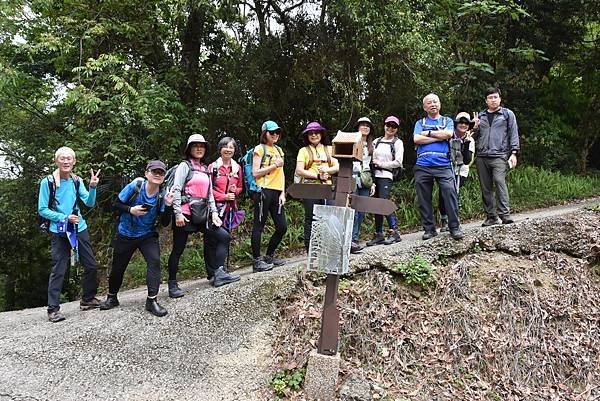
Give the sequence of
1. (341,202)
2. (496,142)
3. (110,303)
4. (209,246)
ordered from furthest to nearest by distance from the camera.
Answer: (496,142)
(209,246)
(110,303)
(341,202)

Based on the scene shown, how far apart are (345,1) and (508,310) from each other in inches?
222

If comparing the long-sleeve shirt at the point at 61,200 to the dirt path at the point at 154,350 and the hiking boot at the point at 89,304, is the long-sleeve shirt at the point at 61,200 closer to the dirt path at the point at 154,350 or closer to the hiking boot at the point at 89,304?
the hiking boot at the point at 89,304

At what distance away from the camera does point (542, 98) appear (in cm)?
1282

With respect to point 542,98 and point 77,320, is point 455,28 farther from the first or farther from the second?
point 77,320

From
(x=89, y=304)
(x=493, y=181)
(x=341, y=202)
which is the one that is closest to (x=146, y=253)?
(x=89, y=304)

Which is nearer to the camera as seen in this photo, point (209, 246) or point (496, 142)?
point (209, 246)

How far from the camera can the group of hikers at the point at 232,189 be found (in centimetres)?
483

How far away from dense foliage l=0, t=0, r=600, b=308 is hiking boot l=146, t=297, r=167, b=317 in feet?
10.2

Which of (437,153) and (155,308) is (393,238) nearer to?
(437,153)

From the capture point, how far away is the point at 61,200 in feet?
15.8

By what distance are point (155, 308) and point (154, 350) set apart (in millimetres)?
554

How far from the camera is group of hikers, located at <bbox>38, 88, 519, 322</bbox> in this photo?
15.8 ft

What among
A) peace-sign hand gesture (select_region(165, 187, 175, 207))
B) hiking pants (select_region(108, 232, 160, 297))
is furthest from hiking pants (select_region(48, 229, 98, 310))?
peace-sign hand gesture (select_region(165, 187, 175, 207))

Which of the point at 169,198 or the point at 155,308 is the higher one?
the point at 169,198
